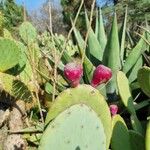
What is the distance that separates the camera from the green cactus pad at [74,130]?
190 cm

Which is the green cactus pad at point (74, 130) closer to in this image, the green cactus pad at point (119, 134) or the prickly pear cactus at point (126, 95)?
the green cactus pad at point (119, 134)

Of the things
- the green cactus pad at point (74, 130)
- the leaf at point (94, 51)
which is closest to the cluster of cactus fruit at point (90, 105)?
the green cactus pad at point (74, 130)

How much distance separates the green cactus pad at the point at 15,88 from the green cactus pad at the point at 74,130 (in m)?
1.00

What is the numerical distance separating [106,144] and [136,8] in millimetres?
18241

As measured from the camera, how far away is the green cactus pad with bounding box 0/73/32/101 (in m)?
2.91

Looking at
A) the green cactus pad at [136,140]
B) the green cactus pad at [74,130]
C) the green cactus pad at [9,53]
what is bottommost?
the green cactus pad at [136,140]

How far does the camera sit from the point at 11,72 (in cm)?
323

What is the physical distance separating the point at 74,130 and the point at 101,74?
12.5 inches

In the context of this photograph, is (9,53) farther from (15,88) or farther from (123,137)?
(123,137)

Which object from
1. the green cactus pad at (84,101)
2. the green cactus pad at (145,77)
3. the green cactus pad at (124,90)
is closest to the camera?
the green cactus pad at (84,101)

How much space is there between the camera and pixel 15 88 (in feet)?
9.57

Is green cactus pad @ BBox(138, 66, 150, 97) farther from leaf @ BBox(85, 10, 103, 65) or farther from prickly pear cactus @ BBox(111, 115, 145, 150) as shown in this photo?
leaf @ BBox(85, 10, 103, 65)

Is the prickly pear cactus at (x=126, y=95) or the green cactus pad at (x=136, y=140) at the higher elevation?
the prickly pear cactus at (x=126, y=95)

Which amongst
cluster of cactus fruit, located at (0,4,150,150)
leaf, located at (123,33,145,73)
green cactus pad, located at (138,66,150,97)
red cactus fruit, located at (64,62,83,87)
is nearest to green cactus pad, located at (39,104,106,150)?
cluster of cactus fruit, located at (0,4,150,150)
